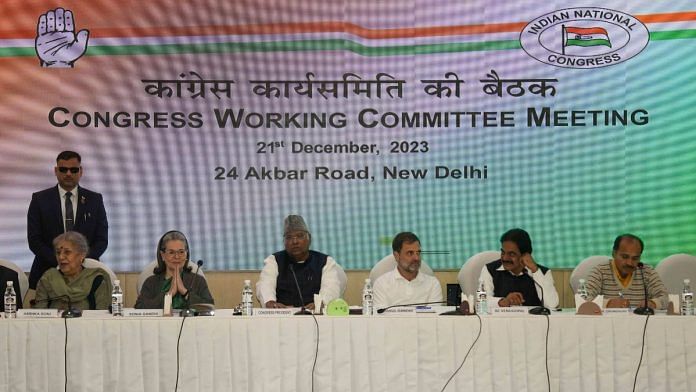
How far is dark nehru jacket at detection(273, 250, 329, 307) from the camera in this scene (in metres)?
6.29

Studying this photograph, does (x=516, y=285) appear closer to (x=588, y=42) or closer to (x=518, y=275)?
(x=518, y=275)

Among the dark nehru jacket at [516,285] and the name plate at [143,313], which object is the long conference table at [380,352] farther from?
the dark nehru jacket at [516,285]

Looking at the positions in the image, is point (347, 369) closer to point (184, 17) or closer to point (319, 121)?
point (319, 121)

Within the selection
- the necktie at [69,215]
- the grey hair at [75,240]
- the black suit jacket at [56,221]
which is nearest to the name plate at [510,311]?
the grey hair at [75,240]

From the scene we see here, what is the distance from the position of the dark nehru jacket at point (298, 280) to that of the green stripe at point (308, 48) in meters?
1.80

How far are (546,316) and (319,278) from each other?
1753 millimetres

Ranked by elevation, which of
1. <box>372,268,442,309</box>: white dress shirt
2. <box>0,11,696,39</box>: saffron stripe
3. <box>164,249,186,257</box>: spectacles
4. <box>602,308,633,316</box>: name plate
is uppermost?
<box>0,11,696,39</box>: saffron stripe

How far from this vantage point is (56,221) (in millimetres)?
7203

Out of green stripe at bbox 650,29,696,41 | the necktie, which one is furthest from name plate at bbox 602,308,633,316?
the necktie

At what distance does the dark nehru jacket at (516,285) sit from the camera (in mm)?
6211

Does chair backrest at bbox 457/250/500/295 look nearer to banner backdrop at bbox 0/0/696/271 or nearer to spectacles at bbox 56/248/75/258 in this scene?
banner backdrop at bbox 0/0/696/271

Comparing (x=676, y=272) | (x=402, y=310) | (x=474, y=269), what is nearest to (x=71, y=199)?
(x=474, y=269)

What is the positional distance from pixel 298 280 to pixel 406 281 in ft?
2.26

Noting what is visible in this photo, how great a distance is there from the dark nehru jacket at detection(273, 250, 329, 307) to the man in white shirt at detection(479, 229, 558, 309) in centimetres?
101
